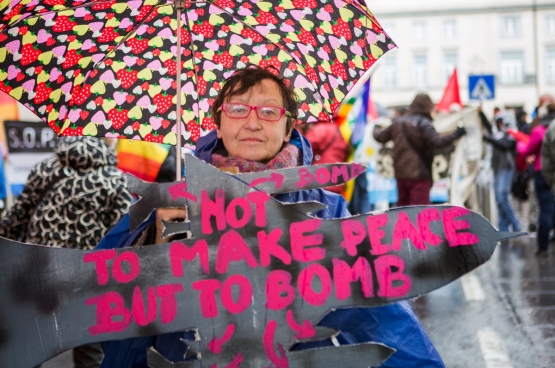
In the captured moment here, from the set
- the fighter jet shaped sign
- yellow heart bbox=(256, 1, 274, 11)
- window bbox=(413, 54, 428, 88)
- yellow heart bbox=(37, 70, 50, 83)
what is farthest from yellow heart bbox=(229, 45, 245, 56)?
window bbox=(413, 54, 428, 88)

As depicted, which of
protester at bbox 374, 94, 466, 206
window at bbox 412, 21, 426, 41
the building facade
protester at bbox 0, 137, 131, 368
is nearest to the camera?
protester at bbox 0, 137, 131, 368

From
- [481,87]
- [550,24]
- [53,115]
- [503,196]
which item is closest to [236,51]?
[53,115]

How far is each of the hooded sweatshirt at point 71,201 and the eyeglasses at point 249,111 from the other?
2.15 metres

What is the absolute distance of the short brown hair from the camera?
272 cm

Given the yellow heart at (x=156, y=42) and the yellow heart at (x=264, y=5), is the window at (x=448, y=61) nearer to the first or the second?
the yellow heart at (x=156, y=42)

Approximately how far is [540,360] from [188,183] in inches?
153

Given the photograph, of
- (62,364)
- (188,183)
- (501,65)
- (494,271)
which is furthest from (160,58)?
(501,65)

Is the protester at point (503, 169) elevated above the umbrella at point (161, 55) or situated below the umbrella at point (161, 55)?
below

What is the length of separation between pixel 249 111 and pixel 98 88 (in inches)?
28.1

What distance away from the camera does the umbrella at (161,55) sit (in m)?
2.90

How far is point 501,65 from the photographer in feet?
195

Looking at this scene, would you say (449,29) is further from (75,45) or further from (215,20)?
(75,45)

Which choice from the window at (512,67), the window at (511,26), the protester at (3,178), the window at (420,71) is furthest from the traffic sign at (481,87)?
the window at (420,71)

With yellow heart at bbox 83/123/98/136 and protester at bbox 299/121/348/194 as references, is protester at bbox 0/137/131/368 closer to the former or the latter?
yellow heart at bbox 83/123/98/136
